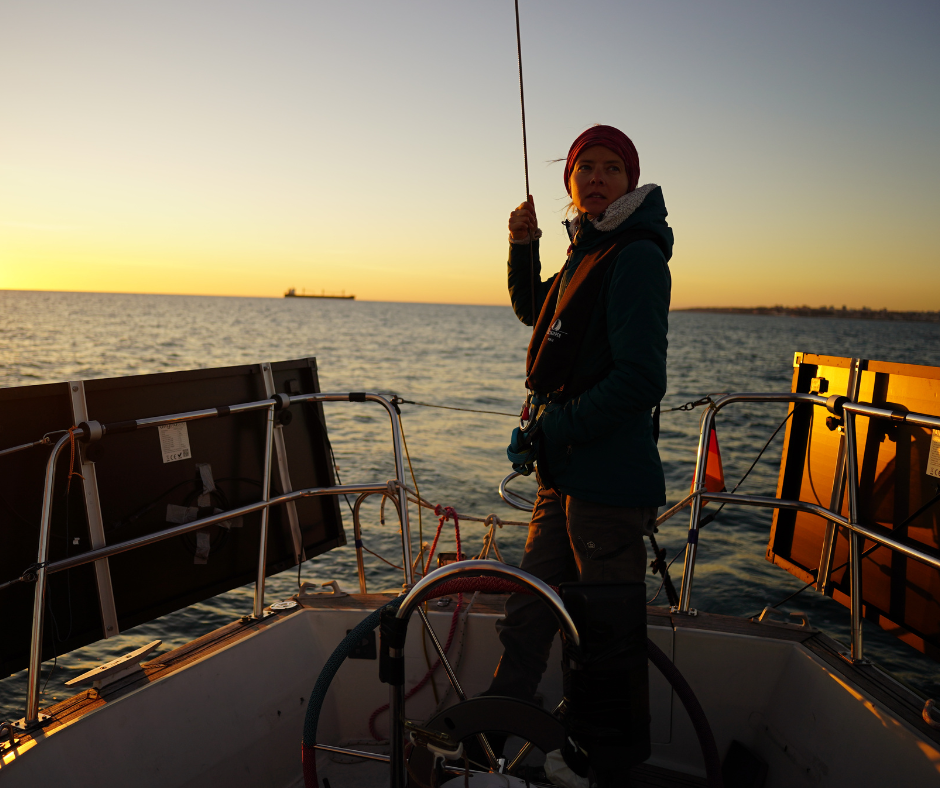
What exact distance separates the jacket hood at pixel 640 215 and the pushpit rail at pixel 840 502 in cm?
89

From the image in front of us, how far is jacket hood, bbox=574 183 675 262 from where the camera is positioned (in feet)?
5.98

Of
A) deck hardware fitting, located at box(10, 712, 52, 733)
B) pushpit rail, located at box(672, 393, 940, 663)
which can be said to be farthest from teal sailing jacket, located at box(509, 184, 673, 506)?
deck hardware fitting, located at box(10, 712, 52, 733)

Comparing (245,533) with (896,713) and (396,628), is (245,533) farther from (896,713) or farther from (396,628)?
(896,713)

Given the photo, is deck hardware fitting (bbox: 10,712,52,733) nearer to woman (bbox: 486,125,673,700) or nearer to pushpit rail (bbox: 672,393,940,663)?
woman (bbox: 486,125,673,700)

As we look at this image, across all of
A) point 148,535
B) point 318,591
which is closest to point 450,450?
point 318,591

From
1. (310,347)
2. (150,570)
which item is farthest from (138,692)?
(310,347)

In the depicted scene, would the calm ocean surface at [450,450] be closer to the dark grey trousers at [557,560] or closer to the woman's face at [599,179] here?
the dark grey trousers at [557,560]

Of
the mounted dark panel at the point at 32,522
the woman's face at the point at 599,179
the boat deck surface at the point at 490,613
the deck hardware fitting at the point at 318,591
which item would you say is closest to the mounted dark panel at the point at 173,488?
the mounted dark panel at the point at 32,522

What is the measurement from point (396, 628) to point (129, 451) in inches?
71.7

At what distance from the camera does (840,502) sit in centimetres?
269

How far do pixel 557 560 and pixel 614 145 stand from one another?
4.33ft

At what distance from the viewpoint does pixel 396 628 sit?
1.42 meters

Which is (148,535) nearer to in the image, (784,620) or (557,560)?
(557,560)

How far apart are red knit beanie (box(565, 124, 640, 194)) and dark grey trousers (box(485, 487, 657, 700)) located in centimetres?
102
